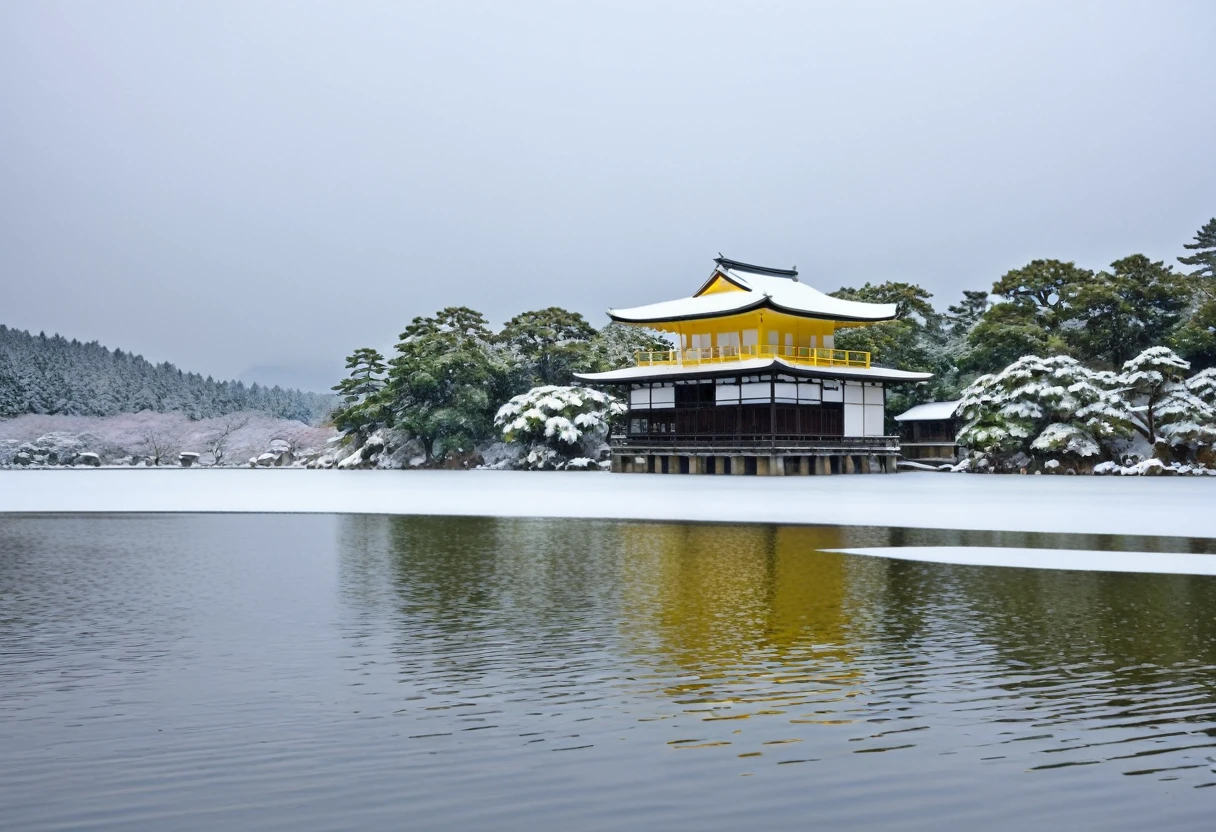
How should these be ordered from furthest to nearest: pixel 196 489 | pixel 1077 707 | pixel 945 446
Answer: pixel 945 446 → pixel 196 489 → pixel 1077 707

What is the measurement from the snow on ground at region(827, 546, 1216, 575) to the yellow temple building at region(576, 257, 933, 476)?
30480 millimetres

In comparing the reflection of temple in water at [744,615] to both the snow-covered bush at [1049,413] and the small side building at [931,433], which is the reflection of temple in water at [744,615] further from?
the small side building at [931,433]

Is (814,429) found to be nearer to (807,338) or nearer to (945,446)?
(807,338)

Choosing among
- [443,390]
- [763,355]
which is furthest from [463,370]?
[763,355]

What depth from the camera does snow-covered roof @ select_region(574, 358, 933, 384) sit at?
1907 inches

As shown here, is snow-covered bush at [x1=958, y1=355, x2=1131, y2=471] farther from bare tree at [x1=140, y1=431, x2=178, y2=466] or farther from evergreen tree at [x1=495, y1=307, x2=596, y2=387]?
bare tree at [x1=140, y1=431, x2=178, y2=466]

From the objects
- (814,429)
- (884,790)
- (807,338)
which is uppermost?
(807,338)

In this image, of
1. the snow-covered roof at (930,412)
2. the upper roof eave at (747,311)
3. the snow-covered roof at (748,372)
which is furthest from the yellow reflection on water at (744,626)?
the snow-covered roof at (930,412)

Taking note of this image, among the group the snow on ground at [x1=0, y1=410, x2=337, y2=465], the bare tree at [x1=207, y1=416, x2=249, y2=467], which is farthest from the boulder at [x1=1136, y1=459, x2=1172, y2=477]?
the bare tree at [x1=207, y1=416, x2=249, y2=467]

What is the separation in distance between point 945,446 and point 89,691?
2187 inches

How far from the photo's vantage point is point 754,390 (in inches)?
1975

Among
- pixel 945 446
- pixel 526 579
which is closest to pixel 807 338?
pixel 945 446

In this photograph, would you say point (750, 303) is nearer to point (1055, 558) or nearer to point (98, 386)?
point (1055, 558)

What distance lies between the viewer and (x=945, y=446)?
193 ft
